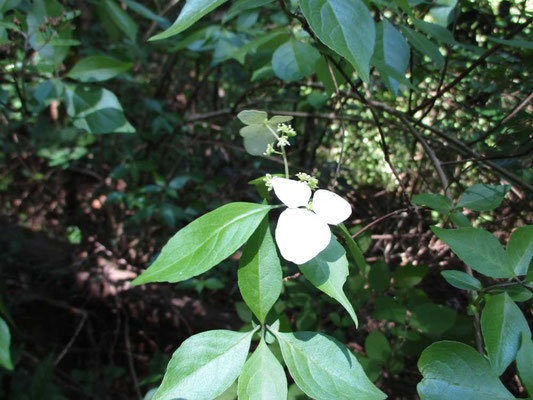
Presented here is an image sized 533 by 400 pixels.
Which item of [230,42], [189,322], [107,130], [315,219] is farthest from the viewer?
[189,322]

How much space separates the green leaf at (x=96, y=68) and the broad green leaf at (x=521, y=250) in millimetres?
1080

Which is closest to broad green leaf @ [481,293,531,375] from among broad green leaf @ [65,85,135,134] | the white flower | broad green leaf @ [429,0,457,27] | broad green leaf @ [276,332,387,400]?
broad green leaf @ [276,332,387,400]

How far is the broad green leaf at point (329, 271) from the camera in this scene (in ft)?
1.63

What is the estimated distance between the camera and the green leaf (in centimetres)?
117

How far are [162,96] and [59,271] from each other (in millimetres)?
1126

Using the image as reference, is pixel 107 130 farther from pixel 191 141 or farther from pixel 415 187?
pixel 415 187

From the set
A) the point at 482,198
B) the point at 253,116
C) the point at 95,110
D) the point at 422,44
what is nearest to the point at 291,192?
the point at 253,116

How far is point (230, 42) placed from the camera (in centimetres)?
148

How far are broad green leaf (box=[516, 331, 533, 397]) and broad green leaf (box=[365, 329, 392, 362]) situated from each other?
507mm

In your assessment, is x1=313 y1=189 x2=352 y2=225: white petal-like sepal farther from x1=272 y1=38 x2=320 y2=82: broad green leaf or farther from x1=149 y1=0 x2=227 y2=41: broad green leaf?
x1=272 y1=38 x2=320 y2=82: broad green leaf

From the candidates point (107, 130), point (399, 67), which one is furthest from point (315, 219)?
point (107, 130)

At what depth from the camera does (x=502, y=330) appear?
57 centimetres

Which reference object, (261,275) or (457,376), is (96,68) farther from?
(457,376)

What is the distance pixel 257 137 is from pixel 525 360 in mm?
545
